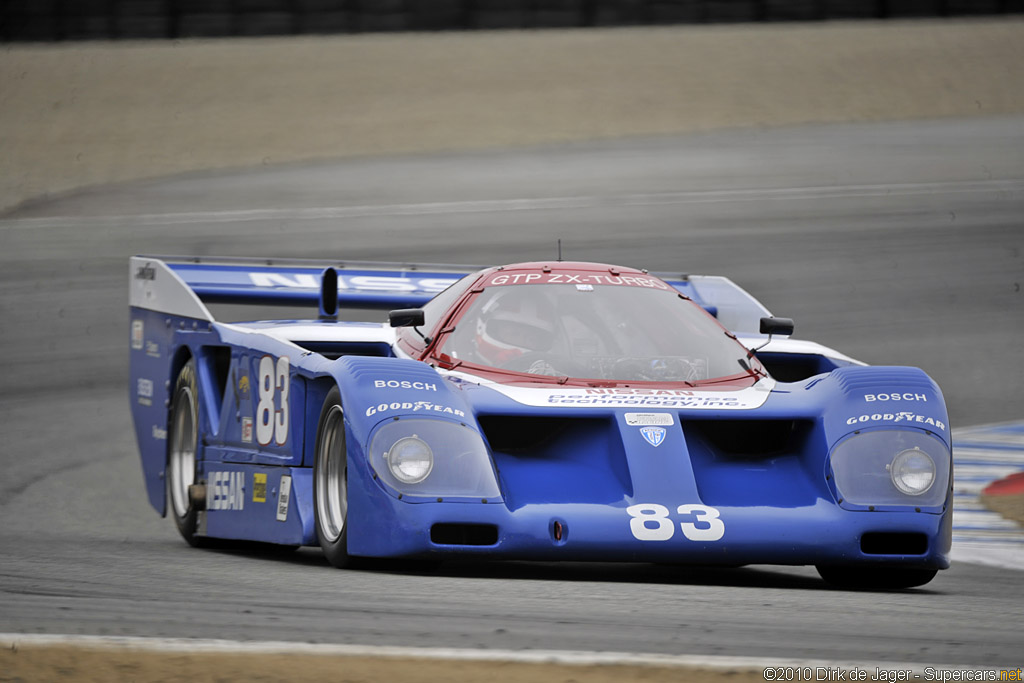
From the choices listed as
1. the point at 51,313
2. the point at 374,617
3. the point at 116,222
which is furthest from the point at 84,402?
the point at 374,617

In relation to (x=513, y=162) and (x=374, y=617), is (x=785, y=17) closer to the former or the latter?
(x=513, y=162)

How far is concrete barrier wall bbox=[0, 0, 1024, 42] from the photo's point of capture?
84.4ft

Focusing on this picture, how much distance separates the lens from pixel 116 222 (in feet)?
58.8

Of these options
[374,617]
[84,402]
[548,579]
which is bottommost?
[84,402]

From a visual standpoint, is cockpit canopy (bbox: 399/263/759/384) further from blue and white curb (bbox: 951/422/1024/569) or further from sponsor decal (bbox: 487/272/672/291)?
blue and white curb (bbox: 951/422/1024/569)

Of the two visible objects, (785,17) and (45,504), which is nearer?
(45,504)

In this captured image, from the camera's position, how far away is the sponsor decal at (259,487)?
707 centimetres

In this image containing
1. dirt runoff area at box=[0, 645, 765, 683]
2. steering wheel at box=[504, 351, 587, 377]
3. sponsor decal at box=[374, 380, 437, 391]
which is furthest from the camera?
steering wheel at box=[504, 351, 587, 377]

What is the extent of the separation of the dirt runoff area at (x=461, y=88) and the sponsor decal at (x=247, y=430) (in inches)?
583

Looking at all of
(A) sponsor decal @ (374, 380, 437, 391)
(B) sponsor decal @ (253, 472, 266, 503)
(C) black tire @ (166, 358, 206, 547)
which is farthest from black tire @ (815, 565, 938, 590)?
(C) black tire @ (166, 358, 206, 547)

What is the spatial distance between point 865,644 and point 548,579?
176 centimetres

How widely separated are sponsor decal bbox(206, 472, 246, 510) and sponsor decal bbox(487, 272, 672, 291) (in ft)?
4.70

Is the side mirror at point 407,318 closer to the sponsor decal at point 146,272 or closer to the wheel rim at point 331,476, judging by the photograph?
the wheel rim at point 331,476

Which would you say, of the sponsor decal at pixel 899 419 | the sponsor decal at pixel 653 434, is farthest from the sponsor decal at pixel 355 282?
the sponsor decal at pixel 899 419
